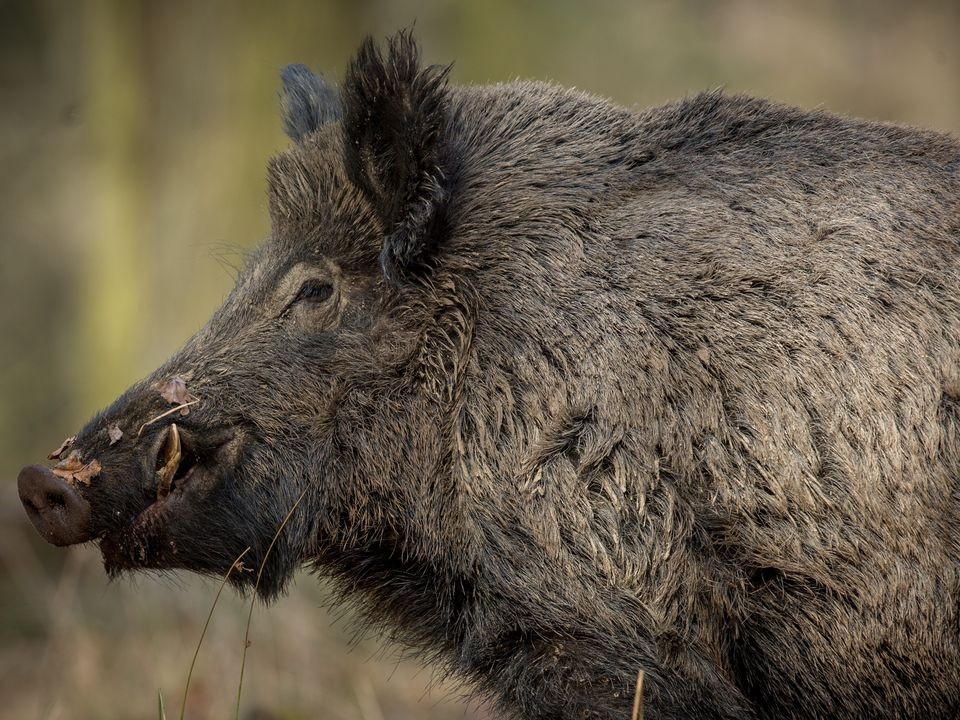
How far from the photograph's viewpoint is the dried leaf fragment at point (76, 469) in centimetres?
364

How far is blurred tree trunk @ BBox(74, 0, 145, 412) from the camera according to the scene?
10188mm

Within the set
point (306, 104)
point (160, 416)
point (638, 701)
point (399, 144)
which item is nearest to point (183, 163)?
point (306, 104)

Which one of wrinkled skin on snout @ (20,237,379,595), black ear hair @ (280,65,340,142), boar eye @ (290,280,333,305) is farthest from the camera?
black ear hair @ (280,65,340,142)

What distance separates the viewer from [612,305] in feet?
12.1

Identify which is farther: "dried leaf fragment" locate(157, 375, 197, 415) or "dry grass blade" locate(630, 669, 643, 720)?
"dried leaf fragment" locate(157, 375, 197, 415)

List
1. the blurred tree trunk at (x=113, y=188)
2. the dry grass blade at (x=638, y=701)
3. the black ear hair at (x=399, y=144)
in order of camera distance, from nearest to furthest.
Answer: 1. the dry grass blade at (x=638, y=701)
2. the black ear hair at (x=399, y=144)
3. the blurred tree trunk at (x=113, y=188)

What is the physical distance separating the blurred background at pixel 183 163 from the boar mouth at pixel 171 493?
2523 millimetres

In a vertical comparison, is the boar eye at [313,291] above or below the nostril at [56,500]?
above

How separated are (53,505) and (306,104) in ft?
6.11

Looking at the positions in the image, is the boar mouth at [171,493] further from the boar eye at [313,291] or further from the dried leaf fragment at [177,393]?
the boar eye at [313,291]

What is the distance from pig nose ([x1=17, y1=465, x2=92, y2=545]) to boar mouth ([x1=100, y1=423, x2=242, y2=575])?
0.14 m

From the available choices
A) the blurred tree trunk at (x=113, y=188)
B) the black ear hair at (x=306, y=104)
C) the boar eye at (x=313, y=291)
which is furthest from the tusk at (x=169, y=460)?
the blurred tree trunk at (x=113, y=188)

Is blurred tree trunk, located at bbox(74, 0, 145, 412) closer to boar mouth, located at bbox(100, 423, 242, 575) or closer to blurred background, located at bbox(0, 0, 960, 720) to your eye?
blurred background, located at bbox(0, 0, 960, 720)

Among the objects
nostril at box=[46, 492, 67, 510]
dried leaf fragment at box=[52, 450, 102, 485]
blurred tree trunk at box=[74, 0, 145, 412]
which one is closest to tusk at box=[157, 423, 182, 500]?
dried leaf fragment at box=[52, 450, 102, 485]
